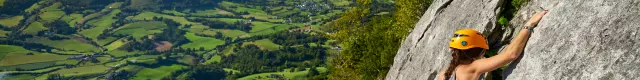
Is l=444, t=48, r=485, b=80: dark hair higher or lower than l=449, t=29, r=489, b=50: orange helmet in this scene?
lower

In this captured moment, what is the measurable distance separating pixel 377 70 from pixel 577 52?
2950 centimetres

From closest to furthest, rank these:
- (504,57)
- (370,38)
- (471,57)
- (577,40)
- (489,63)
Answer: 1. (577,40)
2. (489,63)
3. (504,57)
4. (471,57)
5. (370,38)

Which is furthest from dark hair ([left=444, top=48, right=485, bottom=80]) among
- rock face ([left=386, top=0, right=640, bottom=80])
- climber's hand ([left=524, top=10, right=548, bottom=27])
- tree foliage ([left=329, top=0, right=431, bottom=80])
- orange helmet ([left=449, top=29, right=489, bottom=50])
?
tree foliage ([left=329, top=0, right=431, bottom=80])

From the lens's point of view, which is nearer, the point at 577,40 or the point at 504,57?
the point at 577,40

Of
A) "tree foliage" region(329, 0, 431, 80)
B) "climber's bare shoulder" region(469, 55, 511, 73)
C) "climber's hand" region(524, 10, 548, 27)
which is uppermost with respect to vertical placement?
"climber's hand" region(524, 10, 548, 27)

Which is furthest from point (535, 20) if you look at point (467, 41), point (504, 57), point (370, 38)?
point (370, 38)

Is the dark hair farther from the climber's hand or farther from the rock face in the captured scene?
the climber's hand

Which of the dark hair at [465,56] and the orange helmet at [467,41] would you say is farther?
the dark hair at [465,56]

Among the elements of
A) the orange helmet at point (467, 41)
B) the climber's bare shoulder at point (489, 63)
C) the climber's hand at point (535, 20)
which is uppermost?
the orange helmet at point (467, 41)

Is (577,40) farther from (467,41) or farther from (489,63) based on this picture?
(467,41)

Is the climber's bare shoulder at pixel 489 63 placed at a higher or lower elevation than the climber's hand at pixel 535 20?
lower

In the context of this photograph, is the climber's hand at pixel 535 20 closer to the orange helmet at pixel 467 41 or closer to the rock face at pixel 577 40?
the rock face at pixel 577 40

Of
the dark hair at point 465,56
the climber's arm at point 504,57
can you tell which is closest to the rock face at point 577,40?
the climber's arm at point 504,57

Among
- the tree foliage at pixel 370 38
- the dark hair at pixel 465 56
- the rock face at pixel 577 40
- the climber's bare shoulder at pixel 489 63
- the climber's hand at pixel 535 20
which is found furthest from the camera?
the tree foliage at pixel 370 38
